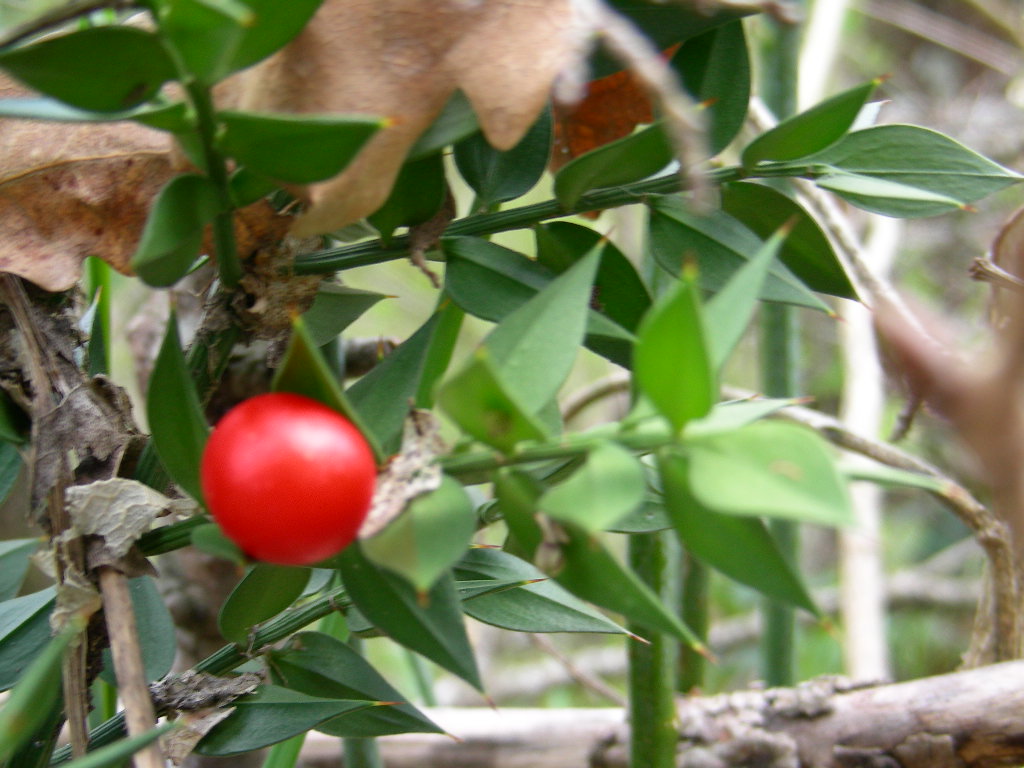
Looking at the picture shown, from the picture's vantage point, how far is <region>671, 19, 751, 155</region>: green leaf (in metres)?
0.29

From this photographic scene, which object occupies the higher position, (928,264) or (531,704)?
(928,264)

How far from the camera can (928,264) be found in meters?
1.93

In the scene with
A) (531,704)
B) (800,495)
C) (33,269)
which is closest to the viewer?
(800,495)

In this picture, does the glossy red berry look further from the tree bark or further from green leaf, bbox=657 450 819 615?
the tree bark

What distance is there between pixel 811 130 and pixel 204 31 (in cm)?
17

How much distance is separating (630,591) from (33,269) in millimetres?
199

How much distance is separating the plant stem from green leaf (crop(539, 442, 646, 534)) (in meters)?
0.45

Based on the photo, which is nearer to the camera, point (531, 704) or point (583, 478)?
point (583, 478)

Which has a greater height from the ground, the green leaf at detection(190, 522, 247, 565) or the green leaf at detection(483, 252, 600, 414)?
the green leaf at detection(483, 252, 600, 414)

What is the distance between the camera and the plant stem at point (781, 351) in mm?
626

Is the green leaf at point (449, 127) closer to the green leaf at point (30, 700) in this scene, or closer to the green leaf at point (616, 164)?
the green leaf at point (616, 164)

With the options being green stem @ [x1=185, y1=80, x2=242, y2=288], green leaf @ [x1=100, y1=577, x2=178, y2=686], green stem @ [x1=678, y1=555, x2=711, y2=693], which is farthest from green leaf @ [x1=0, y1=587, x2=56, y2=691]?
green stem @ [x1=678, y1=555, x2=711, y2=693]

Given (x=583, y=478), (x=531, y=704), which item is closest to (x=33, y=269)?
(x=583, y=478)

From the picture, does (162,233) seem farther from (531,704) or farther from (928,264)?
(928,264)
